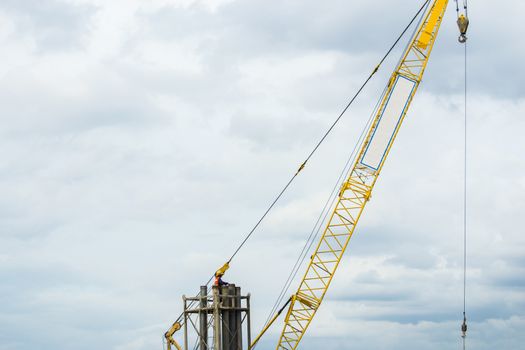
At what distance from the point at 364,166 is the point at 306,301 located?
11259mm

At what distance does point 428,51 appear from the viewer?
229ft

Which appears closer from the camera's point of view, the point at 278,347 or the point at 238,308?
the point at 238,308

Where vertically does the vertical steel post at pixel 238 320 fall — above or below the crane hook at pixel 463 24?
below

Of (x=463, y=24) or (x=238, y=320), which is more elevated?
(x=463, y=24)

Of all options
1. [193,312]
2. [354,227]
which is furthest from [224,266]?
[354,227]

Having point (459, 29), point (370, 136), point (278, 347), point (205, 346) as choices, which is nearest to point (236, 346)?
point (205, 346)

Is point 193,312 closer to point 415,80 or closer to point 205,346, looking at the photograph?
point 205,346

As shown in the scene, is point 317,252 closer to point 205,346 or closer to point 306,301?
point 306,301

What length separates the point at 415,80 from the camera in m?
69.8

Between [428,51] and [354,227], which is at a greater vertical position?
[428,51]

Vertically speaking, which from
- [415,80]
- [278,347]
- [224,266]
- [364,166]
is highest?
[415,80]

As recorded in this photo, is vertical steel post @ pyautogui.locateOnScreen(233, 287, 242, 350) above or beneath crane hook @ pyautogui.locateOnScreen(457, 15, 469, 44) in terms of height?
beneath

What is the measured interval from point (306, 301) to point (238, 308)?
671 centimetres

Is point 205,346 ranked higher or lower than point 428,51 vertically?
lower
